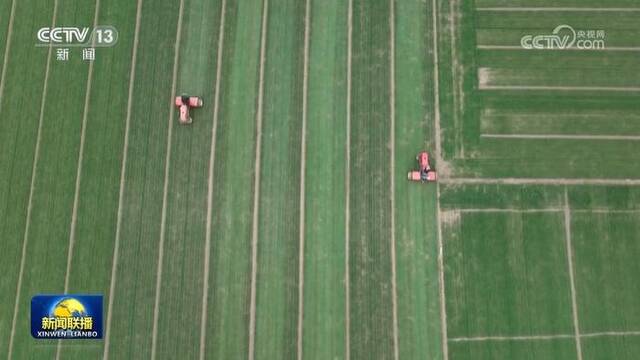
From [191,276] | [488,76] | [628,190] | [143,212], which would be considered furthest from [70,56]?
[628,190]

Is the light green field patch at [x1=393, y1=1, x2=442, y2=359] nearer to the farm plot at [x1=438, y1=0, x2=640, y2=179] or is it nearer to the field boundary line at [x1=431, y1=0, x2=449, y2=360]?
the field boundary line at [x1=431, y1=0, x2=449, y2=360]

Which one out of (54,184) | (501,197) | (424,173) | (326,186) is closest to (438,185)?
(424,173)

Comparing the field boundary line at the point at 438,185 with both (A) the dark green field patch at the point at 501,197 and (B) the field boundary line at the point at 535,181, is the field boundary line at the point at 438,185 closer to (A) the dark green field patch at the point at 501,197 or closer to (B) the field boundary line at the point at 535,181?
(A) the dark green field patch at the point at 501,197

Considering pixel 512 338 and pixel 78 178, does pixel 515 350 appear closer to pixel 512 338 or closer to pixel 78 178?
pixel 512 338

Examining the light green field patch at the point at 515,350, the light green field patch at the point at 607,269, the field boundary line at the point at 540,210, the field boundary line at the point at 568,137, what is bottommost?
the light green field patch at the point at 515,350

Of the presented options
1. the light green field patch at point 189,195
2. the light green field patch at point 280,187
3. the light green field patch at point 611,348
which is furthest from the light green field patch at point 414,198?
the light green field patch at point 189,195

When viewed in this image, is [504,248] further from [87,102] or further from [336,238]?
[87,102]
